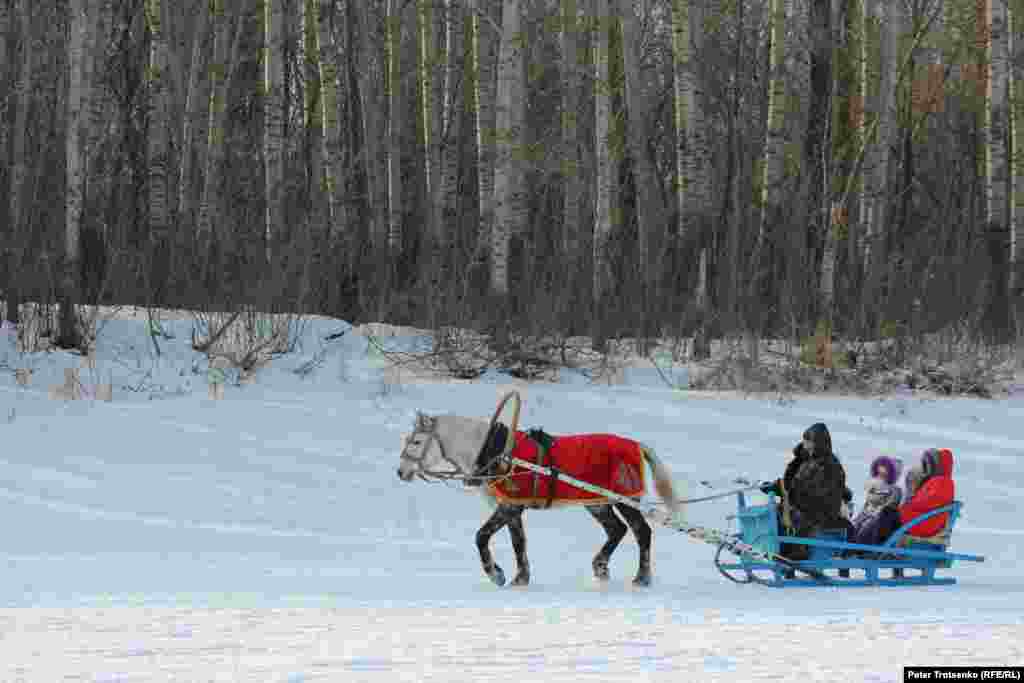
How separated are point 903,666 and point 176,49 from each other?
27084mm

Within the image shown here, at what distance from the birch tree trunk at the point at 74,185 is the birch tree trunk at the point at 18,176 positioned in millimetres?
516

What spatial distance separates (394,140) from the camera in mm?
25344

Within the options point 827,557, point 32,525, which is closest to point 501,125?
point 32,525

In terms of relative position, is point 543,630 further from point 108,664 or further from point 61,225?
point 61,225

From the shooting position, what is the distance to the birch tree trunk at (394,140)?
23.7 m

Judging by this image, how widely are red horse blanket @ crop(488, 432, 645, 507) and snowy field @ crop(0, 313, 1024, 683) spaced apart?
0.56m

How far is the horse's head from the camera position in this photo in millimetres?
9047

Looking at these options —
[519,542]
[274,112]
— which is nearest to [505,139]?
[274,112]

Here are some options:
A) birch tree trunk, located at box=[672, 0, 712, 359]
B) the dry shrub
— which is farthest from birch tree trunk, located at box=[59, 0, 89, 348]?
birch tree trunk, located at box=[672, 0, 712, 359]

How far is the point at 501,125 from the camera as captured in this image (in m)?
19.3

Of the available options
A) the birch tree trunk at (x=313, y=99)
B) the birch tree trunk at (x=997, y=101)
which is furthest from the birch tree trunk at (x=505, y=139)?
the birch tree trunk at (x=313, y=99)

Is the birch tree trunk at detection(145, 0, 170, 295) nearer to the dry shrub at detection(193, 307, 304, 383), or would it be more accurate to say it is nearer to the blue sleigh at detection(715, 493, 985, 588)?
the dry shrub at detection(193, 307, 304, 383)

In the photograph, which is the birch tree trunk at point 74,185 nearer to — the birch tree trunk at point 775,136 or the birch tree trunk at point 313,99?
the birch tree trunk at point 313,99

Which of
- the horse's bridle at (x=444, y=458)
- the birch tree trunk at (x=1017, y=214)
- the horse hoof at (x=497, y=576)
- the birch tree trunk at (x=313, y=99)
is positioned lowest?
the horse hoof at (x=497, y=576)
